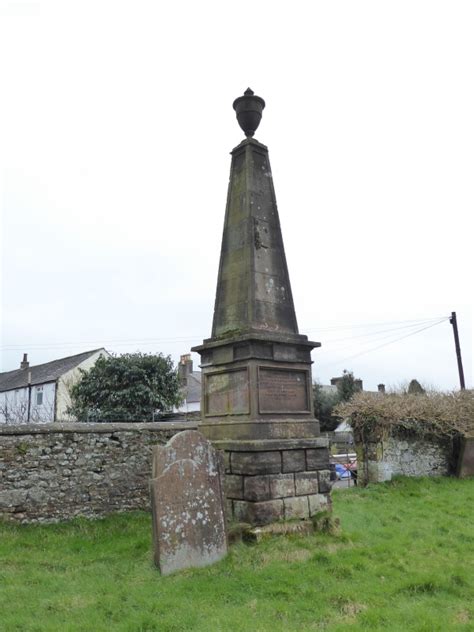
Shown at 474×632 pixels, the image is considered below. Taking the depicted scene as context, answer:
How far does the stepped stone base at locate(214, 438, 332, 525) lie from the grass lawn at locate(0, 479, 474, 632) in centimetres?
44

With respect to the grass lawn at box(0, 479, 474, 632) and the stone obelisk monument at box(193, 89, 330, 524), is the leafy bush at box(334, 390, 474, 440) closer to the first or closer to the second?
the grass lawn at box(0, 479, 474, 632)

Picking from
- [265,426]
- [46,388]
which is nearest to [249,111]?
[265,426]

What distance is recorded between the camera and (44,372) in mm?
34031

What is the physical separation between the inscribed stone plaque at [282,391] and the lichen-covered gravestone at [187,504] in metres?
1.19

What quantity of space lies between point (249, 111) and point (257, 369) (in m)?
4.44

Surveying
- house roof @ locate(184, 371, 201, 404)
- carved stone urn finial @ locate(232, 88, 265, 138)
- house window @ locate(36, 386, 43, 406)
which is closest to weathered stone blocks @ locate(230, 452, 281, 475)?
carved stone urn finial @ locate(232, 88, 265, 138)

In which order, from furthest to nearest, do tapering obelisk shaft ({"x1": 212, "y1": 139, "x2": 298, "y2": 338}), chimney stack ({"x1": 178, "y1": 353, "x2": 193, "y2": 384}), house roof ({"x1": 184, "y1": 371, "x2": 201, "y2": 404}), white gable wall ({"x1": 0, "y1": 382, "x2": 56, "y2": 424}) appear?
chimney stack ({"x1": 178, "y1": 353, "x2": 193, "y2": 384}) < house roof ({"x1": 184, "y1": 371, "x2": 201, "y2": 404}) < white gable wall ({"x1": 0, "y1": 382, "x2": 56, "y2": 424}) < tapering obelisk shaft ({"x1": 212, "y1": 139, "x2": 298, "y2": 338})

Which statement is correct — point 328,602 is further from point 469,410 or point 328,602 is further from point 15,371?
point 15,371

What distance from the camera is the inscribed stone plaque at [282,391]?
7.25 m

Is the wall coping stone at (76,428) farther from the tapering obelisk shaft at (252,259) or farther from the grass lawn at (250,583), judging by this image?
the tapering obelisk shaft at (252,259)

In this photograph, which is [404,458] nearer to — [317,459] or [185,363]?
[317,459]

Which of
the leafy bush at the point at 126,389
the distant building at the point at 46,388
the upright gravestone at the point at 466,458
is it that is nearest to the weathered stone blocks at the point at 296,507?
the upright gravestone at the point at 466,458

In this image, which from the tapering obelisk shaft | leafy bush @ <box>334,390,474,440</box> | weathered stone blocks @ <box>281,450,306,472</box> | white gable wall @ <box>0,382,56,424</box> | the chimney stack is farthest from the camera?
the chimney stack

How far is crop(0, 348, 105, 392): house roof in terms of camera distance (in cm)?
3137
